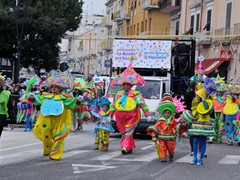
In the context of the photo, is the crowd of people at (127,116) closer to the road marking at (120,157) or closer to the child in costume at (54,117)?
the child in costume at (54,117)

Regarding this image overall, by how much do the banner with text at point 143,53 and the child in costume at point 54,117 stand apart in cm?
810

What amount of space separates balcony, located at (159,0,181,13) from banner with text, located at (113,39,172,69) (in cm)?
2578

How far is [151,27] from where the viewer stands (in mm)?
53812

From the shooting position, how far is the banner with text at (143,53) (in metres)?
20.7

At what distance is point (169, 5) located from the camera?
A: 157 feet

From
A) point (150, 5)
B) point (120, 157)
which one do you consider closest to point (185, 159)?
point (120, 157)

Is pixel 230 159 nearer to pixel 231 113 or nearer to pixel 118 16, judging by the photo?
pixel 231 113

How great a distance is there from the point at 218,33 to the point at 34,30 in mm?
15816

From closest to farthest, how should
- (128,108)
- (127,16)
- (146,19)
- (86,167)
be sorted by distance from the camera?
1. (86,167)
2. (128,108)
3. (146,19)
4. (127,16)

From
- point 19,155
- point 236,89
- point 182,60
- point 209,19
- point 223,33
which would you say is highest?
point 209,19

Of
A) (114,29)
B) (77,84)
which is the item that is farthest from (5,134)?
(114,29)

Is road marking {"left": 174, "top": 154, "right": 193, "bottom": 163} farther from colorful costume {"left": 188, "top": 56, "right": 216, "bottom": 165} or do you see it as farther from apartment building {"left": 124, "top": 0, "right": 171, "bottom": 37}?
apartment building {"left": 124, "top": 0, "right": 171, "bottom": 37}

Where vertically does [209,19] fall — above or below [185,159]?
above

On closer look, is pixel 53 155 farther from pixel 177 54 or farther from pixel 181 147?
pixel 177 54
